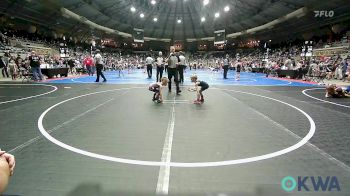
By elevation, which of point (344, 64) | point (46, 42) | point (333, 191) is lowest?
point (333, 191)

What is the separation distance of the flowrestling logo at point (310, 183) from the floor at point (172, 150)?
0.03 metres

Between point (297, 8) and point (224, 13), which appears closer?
point (297, 8)

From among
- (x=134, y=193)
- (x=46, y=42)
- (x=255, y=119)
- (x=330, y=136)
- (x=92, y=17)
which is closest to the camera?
(x=134, y=193)

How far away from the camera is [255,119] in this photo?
6.92m

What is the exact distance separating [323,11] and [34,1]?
3577cm

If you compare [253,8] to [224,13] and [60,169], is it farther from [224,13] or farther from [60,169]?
[60,169]

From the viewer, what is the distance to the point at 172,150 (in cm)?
443

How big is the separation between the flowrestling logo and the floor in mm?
35

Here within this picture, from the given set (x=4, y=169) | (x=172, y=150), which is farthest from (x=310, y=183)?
(x=4, y=169)

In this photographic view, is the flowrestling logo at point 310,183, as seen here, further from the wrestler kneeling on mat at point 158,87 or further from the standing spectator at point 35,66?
the standing spectator at point 35,66

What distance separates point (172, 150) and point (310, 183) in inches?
82.1

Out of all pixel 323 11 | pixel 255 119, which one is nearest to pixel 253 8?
pixel 323 11

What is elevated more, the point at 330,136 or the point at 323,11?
the point at 323,11

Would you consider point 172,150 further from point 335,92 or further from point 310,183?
point 335,92
